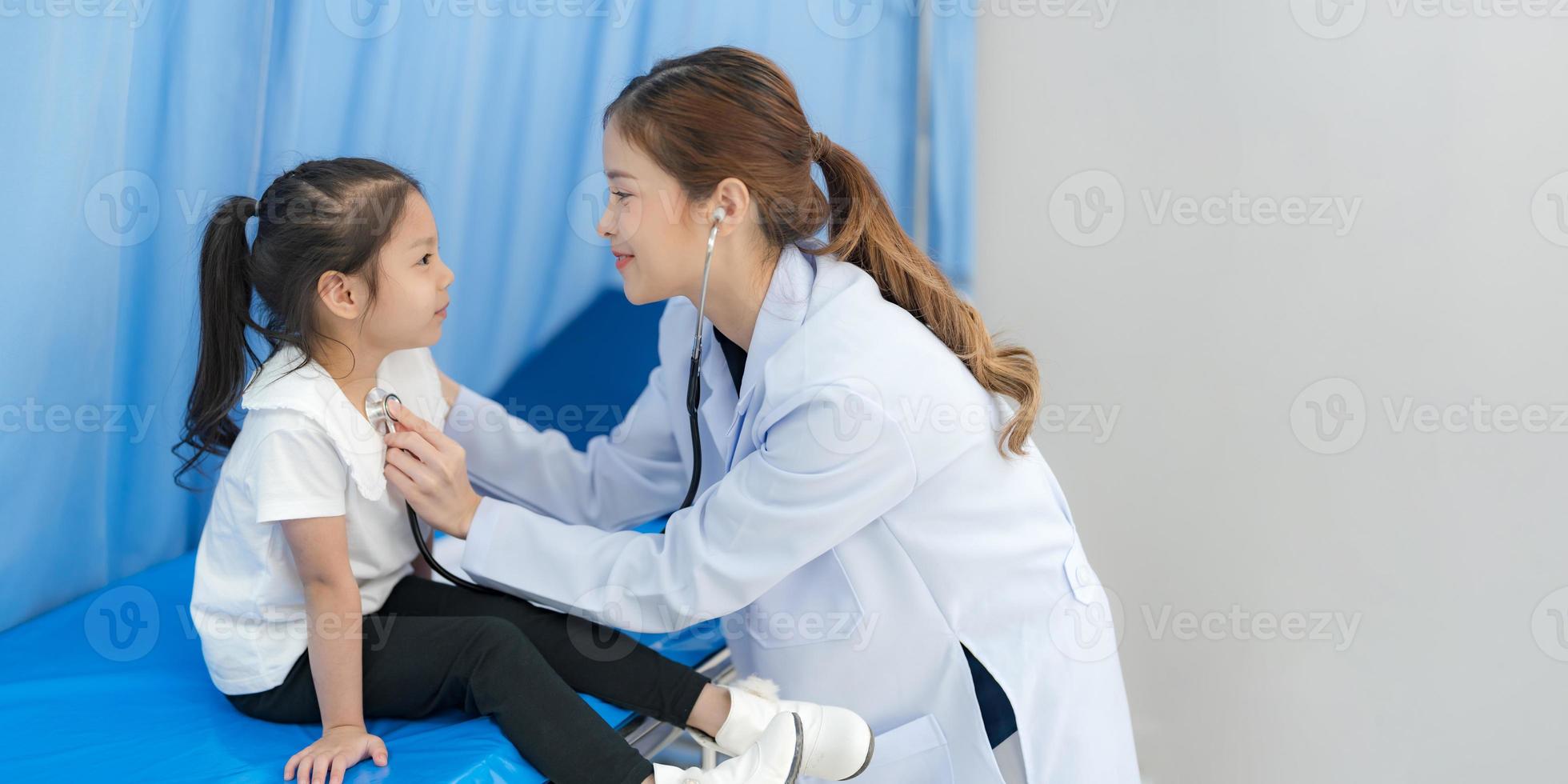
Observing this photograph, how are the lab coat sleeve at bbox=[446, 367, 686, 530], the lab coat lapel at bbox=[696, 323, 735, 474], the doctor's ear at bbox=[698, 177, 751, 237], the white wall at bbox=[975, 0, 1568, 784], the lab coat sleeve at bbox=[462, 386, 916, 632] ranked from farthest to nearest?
the white wall at bbox=[975, 0, 1568, 784] < the lab coat sleeve at bbox=[446, 367, 686, 530] < the lab coat lapel at bbox=[696, 323, 735, 474] < the doctor's ear at bbox=[698, 177, 751, 237] < the lab coat sleeve at bbox=[462, 386, 916, 632]

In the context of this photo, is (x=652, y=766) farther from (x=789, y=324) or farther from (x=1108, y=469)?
(x=1108, y=469)

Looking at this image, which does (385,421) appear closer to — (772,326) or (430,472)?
(430,472)

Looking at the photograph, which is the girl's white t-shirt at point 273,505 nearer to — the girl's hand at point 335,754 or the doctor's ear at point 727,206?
the girl's hand at point 335,754

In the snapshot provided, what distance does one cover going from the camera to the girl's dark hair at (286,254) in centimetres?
119

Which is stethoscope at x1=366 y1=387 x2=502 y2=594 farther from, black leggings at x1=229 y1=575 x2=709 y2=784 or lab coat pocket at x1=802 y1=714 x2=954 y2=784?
lab coat pocket at x1=802 y1=714 x2=954 y2=784

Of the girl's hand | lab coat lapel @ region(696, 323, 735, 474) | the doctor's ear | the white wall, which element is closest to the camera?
the girl's hand

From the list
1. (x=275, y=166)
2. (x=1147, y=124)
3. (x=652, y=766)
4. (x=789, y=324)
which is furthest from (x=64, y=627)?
(x=1147, y=124)

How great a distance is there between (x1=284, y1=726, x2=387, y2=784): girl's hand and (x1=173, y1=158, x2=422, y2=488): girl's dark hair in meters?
Answer: 0.38

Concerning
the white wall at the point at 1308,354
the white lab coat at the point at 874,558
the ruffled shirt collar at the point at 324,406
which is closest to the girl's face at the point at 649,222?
the white lab coat at the point at 874,558

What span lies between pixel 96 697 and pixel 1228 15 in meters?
2.04

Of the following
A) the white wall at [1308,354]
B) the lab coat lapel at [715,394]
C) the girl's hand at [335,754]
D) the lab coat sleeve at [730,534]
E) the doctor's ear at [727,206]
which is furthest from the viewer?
the white wall at [1308,354]

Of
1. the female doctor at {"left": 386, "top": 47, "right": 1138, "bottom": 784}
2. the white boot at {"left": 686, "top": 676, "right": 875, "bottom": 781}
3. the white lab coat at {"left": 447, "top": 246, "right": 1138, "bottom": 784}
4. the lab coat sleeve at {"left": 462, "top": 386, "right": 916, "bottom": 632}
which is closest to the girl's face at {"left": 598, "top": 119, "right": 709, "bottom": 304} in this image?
the female doctor at {"left": 386, "top": 47, "right": 1138, "bottom": 784}

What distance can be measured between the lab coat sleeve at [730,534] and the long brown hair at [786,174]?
0.19 metres

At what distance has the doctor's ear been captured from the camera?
126 cm
